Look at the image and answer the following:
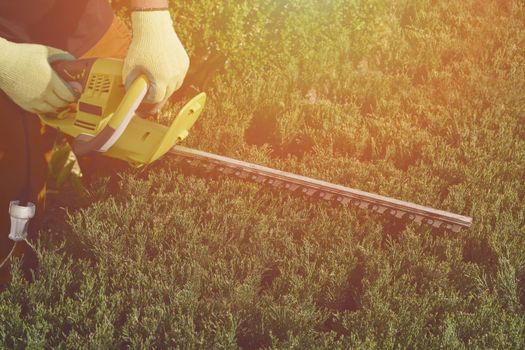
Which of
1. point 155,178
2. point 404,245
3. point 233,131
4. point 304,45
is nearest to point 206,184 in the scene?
point 155,178

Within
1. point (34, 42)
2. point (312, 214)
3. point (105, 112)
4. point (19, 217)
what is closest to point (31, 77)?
point (105, 112)

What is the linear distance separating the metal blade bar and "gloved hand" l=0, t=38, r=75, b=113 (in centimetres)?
181

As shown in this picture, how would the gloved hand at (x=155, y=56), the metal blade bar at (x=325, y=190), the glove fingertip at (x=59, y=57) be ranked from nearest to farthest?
the gloved hand at (x=155, y=56) → the glove fingertip at (x=59, y=57) → the metal blade bar at (x=325, y=190)

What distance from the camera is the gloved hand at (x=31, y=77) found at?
281cm

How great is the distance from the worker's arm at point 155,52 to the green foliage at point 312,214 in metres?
1.34

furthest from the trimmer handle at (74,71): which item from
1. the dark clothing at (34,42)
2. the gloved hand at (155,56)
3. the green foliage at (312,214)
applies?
the green foliage at (312,214)

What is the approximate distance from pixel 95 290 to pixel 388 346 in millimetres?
1777

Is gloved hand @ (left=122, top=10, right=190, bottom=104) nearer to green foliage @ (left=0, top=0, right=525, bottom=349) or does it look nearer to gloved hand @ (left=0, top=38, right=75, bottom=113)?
gloved hand @ (left=0, top=38, right=75, bottom=113)

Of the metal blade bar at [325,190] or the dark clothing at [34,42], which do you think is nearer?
the dark clothing at [34,42]

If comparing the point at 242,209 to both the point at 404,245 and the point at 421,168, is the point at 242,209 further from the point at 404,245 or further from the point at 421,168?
the point at 421,168

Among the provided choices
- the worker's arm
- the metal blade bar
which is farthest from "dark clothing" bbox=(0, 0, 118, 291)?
the metal blade bar

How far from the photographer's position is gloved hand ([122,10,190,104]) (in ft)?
9.00

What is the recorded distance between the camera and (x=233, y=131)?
17.0ft

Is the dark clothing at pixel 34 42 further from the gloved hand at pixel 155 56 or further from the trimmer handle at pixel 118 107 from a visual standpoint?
the gloved hand at pixel 155 56
